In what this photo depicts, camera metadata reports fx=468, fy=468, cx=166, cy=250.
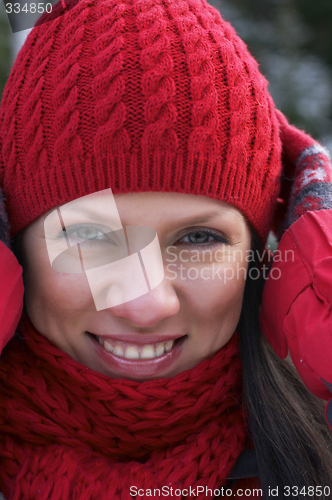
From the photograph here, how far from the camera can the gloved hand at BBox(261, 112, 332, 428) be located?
120 cm

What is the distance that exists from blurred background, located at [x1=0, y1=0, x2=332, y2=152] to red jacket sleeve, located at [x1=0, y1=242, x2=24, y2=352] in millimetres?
3781

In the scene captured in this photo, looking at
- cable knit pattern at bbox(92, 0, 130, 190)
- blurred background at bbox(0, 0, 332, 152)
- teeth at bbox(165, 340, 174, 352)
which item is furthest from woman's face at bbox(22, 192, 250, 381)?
blurred background at bbox(0, 0, 332, 152)

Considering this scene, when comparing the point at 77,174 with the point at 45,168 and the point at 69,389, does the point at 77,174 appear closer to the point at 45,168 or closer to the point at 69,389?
the point at 45,168

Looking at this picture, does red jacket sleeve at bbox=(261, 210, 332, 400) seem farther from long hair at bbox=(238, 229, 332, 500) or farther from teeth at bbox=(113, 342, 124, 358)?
teeth at bbox=(113, 342, 124, 358)

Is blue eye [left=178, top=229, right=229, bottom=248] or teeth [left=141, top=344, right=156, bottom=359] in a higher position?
blue eye [left=178, top=229, right=229, bottom=248]

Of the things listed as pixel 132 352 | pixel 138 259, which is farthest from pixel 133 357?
pixel 138 259

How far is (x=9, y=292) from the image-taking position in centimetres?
124

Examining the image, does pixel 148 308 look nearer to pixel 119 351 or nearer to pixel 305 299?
pixel 119 351

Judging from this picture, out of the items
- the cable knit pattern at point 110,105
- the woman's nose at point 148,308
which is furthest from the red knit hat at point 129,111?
the woman's nose at point 148,308

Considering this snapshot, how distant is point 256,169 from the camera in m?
→ 1.38

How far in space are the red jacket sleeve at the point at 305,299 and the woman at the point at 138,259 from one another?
0.39 ft

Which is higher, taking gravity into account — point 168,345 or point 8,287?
point 8,287

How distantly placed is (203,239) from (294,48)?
4.00 metres

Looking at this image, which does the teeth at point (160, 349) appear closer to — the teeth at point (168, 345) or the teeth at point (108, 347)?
the teeth at point (168, 345)
